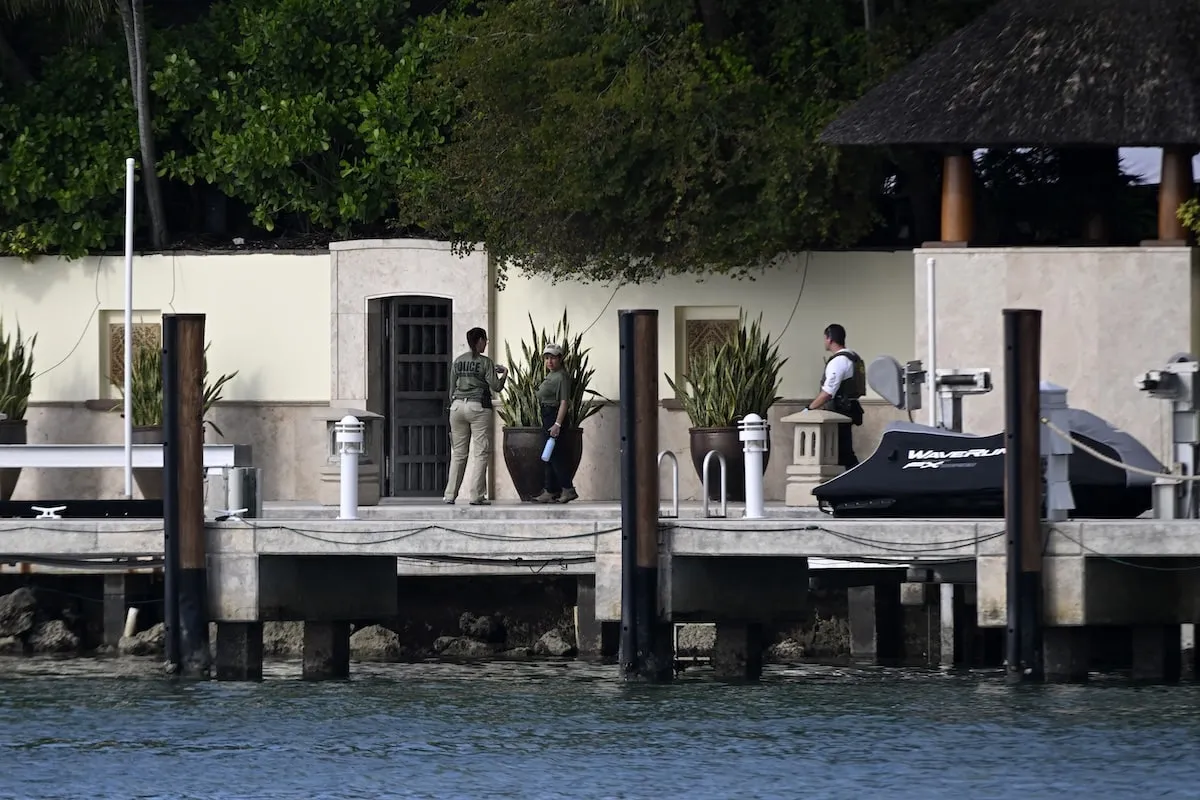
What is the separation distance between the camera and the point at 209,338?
93.0 ft

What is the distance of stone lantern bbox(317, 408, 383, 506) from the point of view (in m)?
25.5

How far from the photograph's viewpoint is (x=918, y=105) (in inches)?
977

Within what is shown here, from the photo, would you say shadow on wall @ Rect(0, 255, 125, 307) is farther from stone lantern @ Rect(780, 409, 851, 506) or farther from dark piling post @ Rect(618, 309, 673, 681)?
dark piling post @ Rect(618, 309, 673, 681)

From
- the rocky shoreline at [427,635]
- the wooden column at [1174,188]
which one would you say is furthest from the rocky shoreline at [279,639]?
the wooden column at [1174,188]

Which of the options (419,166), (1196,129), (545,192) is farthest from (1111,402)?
(419,166)

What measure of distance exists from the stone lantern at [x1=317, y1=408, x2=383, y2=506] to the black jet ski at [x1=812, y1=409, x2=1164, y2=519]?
672 cm

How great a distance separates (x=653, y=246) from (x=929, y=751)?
954cm

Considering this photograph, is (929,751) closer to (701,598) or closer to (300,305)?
(701,598)

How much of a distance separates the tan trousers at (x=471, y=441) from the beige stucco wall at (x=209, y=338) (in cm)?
330

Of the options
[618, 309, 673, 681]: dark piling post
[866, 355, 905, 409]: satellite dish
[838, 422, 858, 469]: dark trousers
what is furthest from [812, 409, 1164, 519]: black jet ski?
[838, 422, 858, 469]: dark trousers

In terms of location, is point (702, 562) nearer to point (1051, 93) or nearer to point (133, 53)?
point (1051, 93)

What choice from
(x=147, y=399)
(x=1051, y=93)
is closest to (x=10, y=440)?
(x=147, y=399)

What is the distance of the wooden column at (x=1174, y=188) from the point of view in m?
25.0

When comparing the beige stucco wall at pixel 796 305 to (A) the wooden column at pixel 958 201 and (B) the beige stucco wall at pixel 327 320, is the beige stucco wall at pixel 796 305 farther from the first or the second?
(A) the wooden column at pixel 958 201
